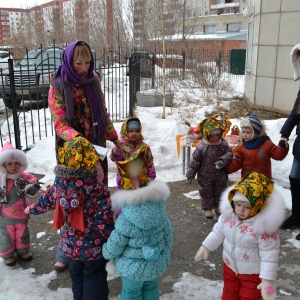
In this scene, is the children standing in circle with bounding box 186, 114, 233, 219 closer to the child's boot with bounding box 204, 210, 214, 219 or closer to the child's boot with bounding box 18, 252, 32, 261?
the child's boot with bounding box 204, 210, 214, 219

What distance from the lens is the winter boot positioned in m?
3.89

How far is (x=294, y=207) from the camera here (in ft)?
13.0

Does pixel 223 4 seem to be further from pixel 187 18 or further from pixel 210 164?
pixel 210 164

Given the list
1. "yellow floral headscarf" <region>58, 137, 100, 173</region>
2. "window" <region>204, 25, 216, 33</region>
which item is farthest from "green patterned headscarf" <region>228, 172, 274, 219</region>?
"window" <region>204, 25, 216, 33</region>

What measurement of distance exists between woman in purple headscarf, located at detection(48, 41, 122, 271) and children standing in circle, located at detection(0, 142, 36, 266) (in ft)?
1.91

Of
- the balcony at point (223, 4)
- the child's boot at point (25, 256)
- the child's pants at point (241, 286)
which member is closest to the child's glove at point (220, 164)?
the child's pants at point (241, 286)

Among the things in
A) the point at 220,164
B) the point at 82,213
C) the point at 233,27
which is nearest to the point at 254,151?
the point at 220,164

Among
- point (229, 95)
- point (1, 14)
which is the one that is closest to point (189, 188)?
point (229, 95)

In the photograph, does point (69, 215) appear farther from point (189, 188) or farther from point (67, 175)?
point (189, 188)

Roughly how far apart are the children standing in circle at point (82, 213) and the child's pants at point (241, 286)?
854mm

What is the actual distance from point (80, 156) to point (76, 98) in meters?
0.82

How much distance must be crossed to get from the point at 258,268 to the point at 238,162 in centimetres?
188

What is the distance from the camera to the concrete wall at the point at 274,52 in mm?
8688

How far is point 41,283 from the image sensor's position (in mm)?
3088
